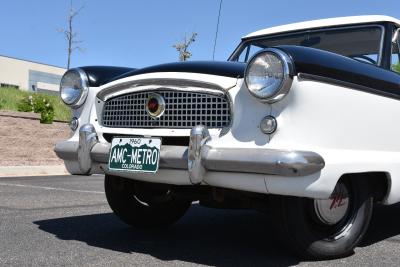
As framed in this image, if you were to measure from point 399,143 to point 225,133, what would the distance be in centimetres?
130

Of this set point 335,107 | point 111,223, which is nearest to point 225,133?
point 335,107

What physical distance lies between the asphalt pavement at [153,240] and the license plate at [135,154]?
53 centimetres

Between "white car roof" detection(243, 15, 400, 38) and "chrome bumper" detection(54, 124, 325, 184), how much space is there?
1914 millimetres

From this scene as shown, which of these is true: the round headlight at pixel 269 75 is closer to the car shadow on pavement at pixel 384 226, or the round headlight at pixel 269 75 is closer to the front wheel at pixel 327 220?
the front wheel at pixel 327 220

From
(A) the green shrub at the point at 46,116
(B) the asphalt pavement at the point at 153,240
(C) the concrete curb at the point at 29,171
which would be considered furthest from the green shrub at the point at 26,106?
(B) the asphalt pavement at the point at 153,240

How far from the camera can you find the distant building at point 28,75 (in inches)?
1882

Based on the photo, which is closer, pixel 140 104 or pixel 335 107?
pixel 335 107

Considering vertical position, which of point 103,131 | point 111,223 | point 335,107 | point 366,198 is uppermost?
point 335,107

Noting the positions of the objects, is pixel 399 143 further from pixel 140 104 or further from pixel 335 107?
pixel 140 104

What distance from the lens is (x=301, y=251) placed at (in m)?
3.04

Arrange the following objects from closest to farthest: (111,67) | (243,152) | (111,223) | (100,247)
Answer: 1. (243,152)
2. (100,247)
3. (111,67)
4. (111,223)

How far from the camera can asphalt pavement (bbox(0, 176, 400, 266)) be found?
3123 mm

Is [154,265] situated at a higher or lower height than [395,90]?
lower

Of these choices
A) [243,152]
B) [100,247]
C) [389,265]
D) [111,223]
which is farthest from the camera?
[111,223]
